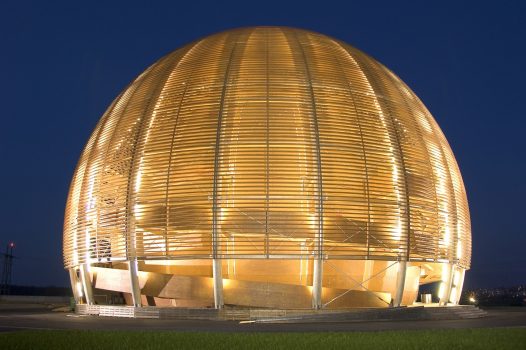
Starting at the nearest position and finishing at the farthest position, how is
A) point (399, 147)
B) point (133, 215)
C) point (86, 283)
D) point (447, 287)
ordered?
point (133, 215) → point (399, 147) → point (86, 283) → point (447, 287)

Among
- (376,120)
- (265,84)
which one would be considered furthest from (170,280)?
(376,120)

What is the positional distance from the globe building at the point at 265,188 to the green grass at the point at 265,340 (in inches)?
357

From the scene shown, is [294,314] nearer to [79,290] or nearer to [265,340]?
[265,340]

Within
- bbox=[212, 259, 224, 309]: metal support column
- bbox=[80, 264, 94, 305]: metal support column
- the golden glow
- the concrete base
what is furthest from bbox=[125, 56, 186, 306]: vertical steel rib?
the golden glow

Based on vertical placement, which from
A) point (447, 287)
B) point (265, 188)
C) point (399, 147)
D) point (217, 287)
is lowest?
point (447, 287)

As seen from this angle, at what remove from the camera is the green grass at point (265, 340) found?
14688mm

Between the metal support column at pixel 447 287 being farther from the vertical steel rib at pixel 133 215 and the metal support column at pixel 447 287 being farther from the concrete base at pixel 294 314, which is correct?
the vertical steel rib at pixel 133 215

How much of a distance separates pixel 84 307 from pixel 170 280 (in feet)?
17.0

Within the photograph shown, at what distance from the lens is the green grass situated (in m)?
14.7

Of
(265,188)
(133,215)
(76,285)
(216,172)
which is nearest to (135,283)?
(133,215)

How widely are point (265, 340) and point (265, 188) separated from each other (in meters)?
11.3

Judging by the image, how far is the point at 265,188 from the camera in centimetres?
2658

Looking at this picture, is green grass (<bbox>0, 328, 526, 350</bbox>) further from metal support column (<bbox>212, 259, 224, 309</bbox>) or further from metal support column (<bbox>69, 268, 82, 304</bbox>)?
metal support column (<bbox>69, 268, 82, 304</bbox>)

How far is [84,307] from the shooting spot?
30.1 metres
